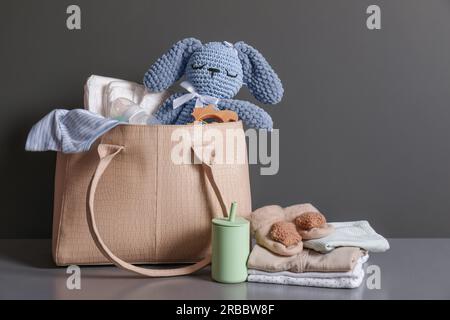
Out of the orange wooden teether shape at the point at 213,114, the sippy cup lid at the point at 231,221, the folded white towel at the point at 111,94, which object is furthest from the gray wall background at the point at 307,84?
the sippy cup lid at the point at 231,221

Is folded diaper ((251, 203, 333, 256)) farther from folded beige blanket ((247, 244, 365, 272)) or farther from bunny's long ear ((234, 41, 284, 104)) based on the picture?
bunny's long ear ((234, 41, 284, 104))

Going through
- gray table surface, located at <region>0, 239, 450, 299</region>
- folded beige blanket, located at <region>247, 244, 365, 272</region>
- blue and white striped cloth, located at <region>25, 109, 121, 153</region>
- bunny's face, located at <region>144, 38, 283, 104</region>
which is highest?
bunny's face, located at <region>144, 38, 283, 104</region>

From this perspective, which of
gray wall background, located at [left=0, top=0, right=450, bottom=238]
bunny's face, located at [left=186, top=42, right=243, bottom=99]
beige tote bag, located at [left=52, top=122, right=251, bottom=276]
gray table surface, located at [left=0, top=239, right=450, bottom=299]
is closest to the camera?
gray table surface, located at [left=0, top=239, right=450, bottom=299]

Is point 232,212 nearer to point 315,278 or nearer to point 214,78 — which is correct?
point 315,278

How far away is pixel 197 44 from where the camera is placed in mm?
1387

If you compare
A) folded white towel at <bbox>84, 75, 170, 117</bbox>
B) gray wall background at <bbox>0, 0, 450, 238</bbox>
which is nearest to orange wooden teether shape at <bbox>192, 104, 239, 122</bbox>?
folded white towel at <bbox>84, 75, 170, 117</bbox>

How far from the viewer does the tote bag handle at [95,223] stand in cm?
116

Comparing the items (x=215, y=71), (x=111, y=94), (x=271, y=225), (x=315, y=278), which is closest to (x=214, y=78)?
(x=215, y=71)

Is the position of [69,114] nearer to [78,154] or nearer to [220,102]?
[78,154]

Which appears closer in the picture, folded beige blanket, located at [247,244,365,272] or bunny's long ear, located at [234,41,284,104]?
folded beige blanket, located at [247,244,365,272]

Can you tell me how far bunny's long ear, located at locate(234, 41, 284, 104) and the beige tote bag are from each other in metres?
0.17

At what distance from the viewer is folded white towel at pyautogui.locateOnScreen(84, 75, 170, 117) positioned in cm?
138

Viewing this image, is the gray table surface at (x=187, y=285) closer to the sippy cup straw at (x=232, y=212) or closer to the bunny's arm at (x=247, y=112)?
the sippy cup straw at (x=232, y=212)
